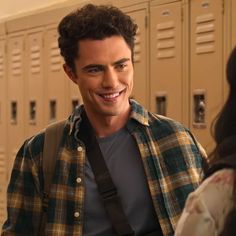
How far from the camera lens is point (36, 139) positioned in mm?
1746

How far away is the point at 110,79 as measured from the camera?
1645 mm

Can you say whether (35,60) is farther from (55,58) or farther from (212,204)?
(212,204)

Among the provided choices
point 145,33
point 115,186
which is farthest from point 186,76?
point 115,186

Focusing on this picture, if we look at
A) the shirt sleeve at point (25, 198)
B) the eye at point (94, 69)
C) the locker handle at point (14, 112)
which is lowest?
the shirt sleeve at point (25, 198)

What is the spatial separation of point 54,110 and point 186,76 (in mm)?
1531

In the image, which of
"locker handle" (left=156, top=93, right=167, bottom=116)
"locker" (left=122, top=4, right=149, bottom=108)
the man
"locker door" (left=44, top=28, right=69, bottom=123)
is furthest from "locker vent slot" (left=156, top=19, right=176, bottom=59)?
the man

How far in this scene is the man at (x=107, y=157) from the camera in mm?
1589

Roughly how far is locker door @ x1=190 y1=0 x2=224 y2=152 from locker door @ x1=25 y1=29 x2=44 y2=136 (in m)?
1.73

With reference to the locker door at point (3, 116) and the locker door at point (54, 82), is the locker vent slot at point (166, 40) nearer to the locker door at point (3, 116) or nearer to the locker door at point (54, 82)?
the locker door at point (54, 82)

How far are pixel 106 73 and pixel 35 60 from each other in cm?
281

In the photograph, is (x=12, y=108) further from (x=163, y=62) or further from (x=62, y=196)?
(x=62, y=196)

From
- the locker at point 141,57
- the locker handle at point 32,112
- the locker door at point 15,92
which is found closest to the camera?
the locker at point 141,57

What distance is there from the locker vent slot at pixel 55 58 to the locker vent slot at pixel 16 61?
0.52 m

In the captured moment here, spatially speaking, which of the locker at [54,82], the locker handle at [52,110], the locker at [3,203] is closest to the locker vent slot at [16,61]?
the locker at [54,82]
